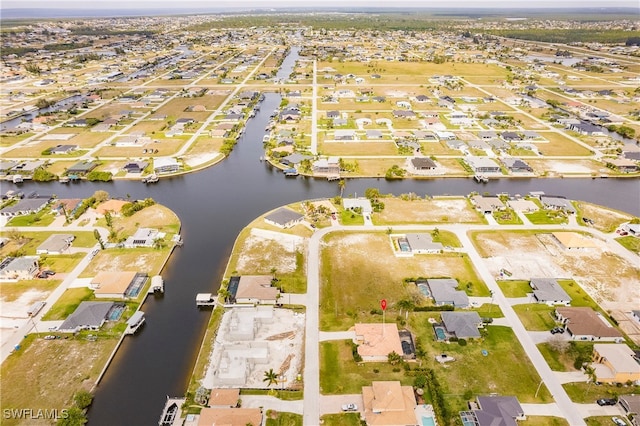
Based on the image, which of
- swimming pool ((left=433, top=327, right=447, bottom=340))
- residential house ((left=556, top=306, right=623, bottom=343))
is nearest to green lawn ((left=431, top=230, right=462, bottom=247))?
residential house ((left=556, top=306, right=623, bottom=343))

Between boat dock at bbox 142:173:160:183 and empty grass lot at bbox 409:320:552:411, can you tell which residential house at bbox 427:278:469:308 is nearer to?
empty grass lot at bbox 409:320:552:411

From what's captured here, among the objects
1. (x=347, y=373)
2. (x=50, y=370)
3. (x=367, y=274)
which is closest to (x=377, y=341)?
(x=347, y=373)

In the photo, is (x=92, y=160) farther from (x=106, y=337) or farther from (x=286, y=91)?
(x=286, y=91)

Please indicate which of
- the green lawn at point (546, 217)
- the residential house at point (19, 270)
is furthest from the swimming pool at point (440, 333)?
the residential house at point (19, 270)

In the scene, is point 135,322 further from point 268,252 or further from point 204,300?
point 268,252

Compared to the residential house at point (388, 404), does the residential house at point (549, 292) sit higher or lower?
higher

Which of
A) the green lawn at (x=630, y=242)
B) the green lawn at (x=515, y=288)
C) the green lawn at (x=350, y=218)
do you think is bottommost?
the green lawn at (x=515, y=288)

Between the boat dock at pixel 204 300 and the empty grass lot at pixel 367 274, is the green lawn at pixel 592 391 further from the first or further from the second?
the boat dock at pixel 204 300
